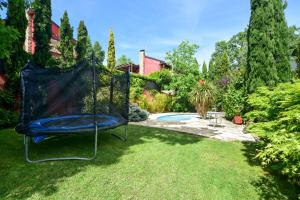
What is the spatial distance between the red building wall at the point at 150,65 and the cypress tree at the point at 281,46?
24966mm

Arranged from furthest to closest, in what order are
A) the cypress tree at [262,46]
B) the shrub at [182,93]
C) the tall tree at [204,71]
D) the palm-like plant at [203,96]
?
the tall tree at [204,71] → the shrub at [182,93] → the palm-like plant at [203,96] → the cypress tree at [262,46]

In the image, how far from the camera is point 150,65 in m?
36.2

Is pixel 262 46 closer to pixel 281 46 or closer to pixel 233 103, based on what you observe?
pixel 281 46

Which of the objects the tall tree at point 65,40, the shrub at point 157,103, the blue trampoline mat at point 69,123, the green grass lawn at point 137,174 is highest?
the tall tree at point 65,40

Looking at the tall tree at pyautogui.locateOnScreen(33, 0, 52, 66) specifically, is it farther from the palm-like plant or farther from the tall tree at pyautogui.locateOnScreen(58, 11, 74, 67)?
the palm-like plant

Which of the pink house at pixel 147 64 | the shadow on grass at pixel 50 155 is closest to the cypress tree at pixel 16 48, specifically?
the shadow on grass at pixel 50 155

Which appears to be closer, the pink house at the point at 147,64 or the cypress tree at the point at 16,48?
the cypress tree at the point at 16,48

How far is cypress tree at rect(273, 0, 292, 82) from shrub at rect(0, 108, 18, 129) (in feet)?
34.6

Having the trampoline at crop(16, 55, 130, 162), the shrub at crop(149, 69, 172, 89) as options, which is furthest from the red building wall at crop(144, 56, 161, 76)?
the trampoline at crop(16, 55, 130, 162)

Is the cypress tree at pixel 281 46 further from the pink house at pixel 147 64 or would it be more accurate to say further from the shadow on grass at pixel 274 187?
the pink house at pixel 147 64

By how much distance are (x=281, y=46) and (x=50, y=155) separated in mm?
9765

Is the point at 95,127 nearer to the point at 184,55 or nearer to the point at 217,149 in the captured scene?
the point at 217,149

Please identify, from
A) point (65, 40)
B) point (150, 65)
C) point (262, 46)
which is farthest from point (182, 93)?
point (150, 65)

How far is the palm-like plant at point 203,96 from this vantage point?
13.6 metres
